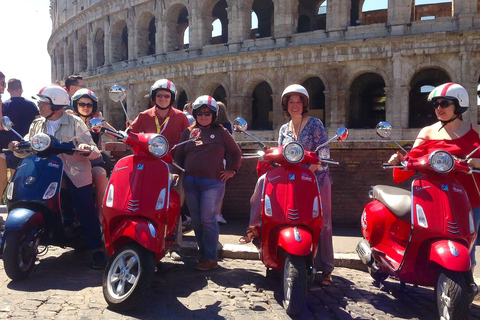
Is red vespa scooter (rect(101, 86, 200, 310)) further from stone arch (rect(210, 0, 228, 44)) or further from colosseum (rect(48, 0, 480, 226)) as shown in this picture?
stone arch (rect(210, 0, 228, 44))

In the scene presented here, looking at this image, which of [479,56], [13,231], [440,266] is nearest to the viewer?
[440,266]

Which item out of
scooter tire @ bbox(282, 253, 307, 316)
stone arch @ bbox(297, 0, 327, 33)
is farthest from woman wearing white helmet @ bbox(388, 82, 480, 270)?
stone arch @ bbox(297, 0, 327, 33)

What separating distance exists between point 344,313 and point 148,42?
24.6m

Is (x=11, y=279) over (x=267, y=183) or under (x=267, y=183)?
under

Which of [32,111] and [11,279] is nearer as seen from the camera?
[11,279]

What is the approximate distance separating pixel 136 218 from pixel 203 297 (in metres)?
0.89

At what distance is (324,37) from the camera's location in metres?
19.1

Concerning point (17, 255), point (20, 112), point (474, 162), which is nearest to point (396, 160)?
point (474, 162)

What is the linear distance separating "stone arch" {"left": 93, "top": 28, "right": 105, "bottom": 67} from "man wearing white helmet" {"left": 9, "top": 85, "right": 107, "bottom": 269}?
84.1 ft

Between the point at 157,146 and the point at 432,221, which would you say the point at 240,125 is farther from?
the point at 432,221

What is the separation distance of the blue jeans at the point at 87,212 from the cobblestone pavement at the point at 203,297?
0.31 m

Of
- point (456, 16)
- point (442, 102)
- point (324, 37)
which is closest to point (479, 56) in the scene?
point (456, 16)

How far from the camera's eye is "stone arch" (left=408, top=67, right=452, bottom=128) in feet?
64.2

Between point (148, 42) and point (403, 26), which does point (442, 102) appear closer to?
point (403, 26)
